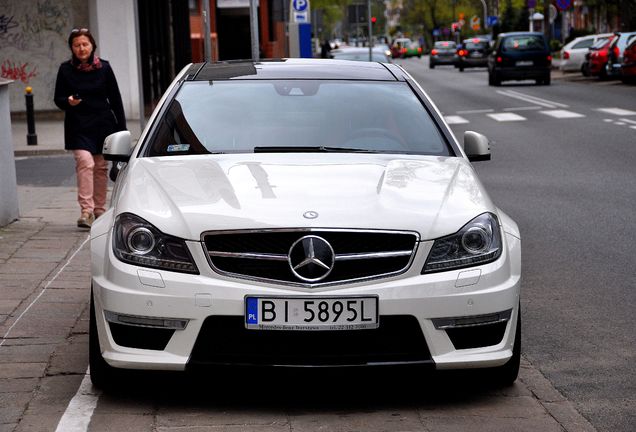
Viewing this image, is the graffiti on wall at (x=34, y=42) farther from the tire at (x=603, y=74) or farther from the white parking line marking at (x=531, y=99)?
the tire at (x=603, y=74)

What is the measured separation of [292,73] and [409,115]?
72 cm

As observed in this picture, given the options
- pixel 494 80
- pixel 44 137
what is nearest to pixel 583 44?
pixel 494 80

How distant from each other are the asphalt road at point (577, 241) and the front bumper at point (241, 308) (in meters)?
0.66

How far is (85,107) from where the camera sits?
452 inches

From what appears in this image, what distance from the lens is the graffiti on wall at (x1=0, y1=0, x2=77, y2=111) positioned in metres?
27.3

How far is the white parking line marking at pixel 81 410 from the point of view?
5188 mm

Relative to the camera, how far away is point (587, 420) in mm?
5332

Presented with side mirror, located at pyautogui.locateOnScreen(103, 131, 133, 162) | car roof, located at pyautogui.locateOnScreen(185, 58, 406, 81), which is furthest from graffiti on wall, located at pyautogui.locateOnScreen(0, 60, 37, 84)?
side mirror, located at pyautogui.locateOnScreen(103, 131, 133, 162)

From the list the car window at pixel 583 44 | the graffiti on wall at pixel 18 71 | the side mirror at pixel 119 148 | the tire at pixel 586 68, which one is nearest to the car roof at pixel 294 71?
the side mirror at pixel 119 148

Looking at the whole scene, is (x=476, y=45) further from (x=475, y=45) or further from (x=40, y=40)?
(x=40, y=40)

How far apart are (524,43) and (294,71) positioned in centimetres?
3598

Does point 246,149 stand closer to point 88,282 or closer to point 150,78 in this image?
point 88,282

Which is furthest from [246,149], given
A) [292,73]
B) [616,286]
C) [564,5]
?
[564,5]

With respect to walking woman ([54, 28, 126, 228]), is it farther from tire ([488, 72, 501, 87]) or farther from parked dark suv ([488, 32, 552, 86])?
tire ([488, 72, 501, 87])
